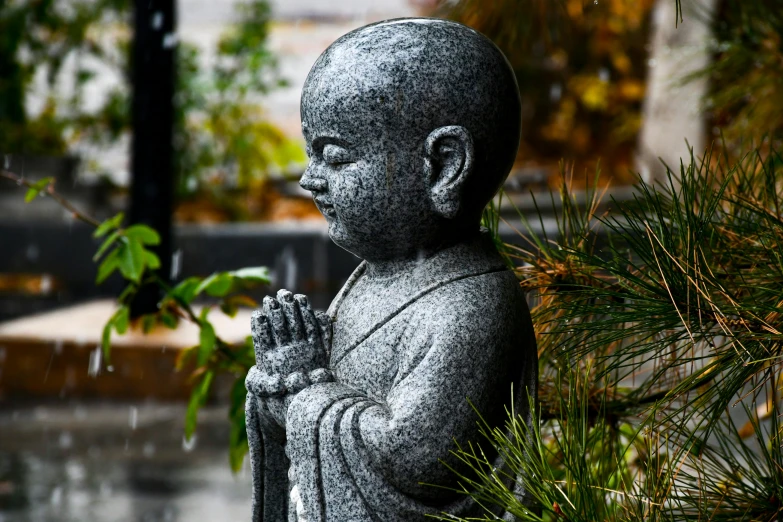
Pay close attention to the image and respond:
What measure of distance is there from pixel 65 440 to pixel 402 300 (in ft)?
14.3

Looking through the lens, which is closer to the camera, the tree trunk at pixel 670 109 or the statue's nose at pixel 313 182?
the statue's nose at pixel 313 182

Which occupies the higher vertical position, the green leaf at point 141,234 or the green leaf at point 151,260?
the green leaf at point 141,234

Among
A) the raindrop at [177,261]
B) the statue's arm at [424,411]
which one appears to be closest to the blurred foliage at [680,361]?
the statue's arm at [424,411]

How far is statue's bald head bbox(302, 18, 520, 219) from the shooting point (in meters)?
1.78

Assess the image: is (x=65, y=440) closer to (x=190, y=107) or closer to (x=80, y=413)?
(x=80, y=413)

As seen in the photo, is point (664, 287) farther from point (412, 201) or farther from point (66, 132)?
point (66, 132)

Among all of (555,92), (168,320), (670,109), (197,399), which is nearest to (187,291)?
(168,320)

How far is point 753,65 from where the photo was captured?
115 inches

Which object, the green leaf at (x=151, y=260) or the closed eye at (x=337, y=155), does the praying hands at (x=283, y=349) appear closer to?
the closed eye at (x=337, y=155)

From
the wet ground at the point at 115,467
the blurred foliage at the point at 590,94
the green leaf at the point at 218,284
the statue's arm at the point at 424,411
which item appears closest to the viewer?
the statue's arm at the point at 424,411

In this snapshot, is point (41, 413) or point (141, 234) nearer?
point (141, 234)

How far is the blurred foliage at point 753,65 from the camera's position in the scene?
9.07 feet

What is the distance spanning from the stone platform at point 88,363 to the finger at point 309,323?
4.09m

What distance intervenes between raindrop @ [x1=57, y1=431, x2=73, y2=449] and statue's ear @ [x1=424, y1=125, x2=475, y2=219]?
4.34 m
